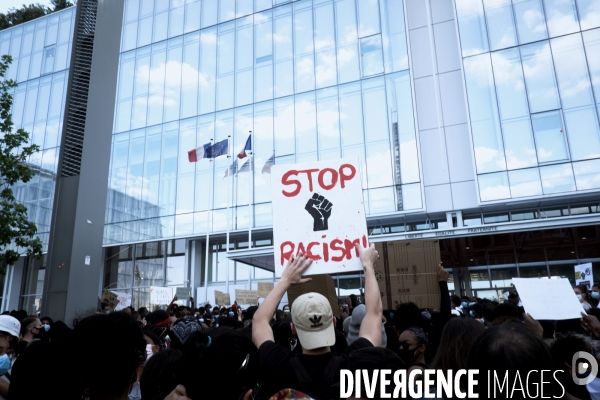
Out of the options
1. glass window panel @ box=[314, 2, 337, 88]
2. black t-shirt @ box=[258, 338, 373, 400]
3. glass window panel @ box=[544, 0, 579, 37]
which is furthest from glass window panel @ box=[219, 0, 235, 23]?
black t-shirt @ box=[258, 338, 373, 400]

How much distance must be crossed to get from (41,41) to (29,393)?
39.0 meters

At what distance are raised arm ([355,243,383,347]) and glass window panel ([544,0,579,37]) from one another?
21537mm

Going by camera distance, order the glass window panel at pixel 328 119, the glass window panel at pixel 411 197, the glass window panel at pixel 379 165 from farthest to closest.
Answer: the glass window panel at pixel 328 119, the glass window panel at pixel 379 165, the glass window panel at pixel 411 197

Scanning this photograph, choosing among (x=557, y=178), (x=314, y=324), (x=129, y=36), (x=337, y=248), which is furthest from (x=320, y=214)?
(x=129, y=36)

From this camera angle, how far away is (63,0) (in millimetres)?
36781

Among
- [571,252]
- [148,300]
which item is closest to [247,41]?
[148,300]

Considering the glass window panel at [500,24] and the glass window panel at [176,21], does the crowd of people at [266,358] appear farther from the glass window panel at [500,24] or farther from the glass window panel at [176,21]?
the glass window panel at [176,21]

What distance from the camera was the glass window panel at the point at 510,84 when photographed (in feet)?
68.4

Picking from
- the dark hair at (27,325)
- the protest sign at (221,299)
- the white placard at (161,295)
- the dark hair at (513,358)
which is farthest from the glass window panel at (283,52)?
the dark hair at (513,358)

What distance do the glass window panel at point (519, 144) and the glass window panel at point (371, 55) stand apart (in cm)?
709

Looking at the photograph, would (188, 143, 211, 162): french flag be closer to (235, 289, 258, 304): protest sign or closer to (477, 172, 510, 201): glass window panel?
(235, 289, 258, 304): protest sign

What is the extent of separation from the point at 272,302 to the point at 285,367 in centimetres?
51

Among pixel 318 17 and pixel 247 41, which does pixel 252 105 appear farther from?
pixel 318 17

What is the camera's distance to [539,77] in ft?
68.2
